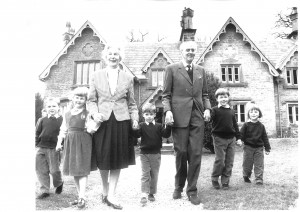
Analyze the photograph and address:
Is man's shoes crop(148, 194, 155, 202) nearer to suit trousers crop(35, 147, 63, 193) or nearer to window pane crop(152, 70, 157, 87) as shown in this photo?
suit trousers crop(35, 147, 63, 193)

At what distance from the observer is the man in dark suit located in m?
4.39

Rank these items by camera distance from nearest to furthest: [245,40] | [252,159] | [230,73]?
[252,159] < [245,40] < [230,73]

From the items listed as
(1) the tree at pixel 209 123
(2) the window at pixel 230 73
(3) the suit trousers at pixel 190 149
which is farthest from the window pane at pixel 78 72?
(3) the suit trousers at pixel 190 149

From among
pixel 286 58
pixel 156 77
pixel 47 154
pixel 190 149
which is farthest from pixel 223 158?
pixel 286 58

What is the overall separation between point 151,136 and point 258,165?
96.1 inches

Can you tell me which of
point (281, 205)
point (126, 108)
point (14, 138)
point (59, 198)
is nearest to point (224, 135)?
point (281, 205)

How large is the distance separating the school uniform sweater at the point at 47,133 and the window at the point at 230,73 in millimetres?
14784

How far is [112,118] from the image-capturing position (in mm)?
4172

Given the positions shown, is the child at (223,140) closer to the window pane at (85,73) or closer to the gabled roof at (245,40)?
the gabled roof at (245,40)

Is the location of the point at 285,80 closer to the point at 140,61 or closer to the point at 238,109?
the point at 238,109

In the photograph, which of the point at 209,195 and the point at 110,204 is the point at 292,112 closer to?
the point at 209,195

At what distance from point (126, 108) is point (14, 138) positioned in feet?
5.05

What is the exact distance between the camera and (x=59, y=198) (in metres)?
4.82

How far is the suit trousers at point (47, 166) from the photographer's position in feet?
16.6
